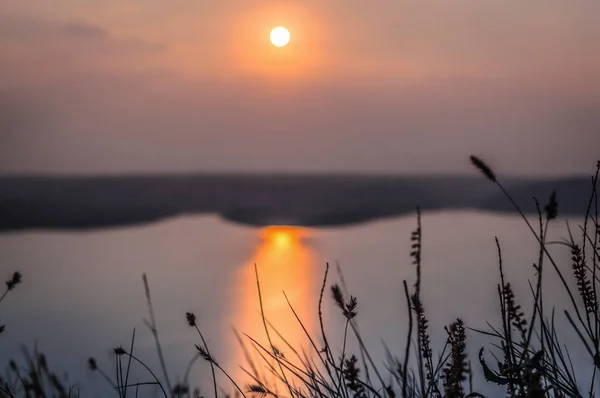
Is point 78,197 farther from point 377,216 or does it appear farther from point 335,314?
point 335,314

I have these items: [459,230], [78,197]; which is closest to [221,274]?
[459,230]

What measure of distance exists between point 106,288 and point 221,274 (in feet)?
5.87

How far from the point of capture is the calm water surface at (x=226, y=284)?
576cm

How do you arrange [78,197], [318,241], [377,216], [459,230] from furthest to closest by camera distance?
[78,197] < [377,216] < [318,241] < [459,230]

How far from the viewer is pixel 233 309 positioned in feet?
26.1

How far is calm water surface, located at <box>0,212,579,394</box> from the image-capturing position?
576cm

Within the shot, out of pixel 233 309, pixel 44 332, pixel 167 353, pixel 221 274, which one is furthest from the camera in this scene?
pixel 221 274

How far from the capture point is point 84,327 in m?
7.32

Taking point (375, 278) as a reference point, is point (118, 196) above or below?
above

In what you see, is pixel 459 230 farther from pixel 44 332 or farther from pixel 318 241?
pixel 44 332

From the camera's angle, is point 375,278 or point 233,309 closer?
point 233,309

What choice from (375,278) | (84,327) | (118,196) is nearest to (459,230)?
(375,278)

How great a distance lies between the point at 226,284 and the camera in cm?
960

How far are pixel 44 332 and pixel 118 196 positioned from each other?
15.3 meters
